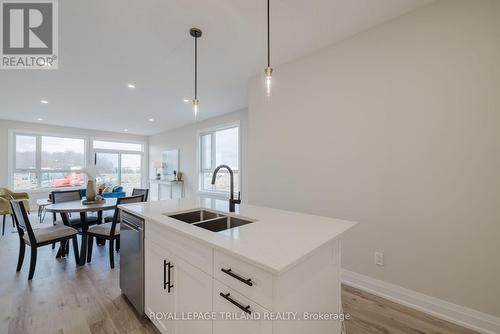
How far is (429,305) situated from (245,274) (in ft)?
6.11

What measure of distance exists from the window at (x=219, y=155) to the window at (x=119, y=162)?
3.75 meters

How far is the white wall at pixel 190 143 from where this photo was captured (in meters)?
4.54

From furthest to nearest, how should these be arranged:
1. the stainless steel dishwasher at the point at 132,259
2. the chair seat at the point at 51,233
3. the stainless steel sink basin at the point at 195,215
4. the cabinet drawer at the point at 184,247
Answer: the chair seat at the point at 51,233, the stainless steel sink basin at the point at 195,215, the stainless steel dishwasher at the point at 132,259, the cabinet drawer at the point at 184,247

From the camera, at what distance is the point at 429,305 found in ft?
5.60

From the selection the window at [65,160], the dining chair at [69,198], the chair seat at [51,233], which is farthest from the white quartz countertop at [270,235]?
the window at [65,160]

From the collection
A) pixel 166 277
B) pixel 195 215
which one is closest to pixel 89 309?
pixel 166 277

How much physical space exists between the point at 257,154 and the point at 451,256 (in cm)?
223

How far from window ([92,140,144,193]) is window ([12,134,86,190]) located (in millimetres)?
487

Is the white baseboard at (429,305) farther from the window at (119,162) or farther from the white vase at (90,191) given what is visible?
the window at (119,162)

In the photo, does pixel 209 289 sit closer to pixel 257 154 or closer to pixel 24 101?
pixel 257 154

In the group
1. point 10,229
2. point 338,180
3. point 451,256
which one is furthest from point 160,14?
point 10,229

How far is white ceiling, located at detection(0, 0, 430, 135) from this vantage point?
178 centimetres

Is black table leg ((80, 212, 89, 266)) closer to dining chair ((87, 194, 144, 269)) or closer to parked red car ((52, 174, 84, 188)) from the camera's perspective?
dining chair ((87, 194, 144, 269))

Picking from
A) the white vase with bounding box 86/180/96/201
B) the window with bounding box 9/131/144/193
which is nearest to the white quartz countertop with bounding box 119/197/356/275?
the white vase with bounding box 86/180/96/201
